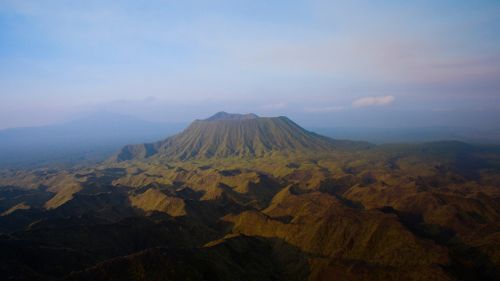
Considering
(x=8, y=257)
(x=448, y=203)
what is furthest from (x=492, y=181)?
(x=8, y=257)

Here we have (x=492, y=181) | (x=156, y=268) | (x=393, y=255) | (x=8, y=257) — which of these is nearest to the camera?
Answer: (x=156, y=268)

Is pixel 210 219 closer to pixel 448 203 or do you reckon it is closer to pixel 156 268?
pixel 156 268

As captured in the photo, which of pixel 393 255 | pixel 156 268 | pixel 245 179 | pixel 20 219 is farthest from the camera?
pixel 245 179

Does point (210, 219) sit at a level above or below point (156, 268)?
below

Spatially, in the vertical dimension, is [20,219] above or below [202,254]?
below

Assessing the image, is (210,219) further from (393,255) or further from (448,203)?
(448,203)

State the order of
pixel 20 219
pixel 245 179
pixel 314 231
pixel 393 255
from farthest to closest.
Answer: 1. pixel 245 179
2. pixel 20 219
3. pixel 314 231
4. pixel 393 255

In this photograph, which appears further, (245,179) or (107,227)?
(245,179)

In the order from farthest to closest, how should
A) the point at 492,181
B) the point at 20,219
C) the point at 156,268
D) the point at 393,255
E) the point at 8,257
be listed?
1. the point at 492,181
2. the point at 20,219
3. the point at 393,255
4. the point at 8,257
5. the point at 156,268

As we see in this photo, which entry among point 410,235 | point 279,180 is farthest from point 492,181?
point 410,235
